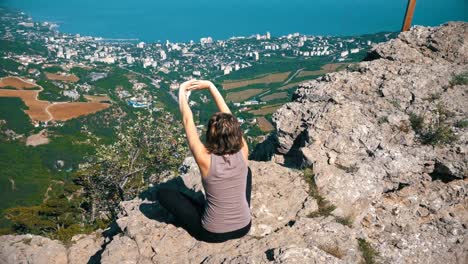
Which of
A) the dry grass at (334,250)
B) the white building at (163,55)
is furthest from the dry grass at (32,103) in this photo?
the dry grass at (334,250)

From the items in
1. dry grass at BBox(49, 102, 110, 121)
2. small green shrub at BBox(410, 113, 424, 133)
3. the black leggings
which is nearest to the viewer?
the black leggings

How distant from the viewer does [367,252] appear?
19.0ft

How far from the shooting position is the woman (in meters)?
5.38

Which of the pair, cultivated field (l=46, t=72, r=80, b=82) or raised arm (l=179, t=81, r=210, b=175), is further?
cultivated field (l=46, t=72, r=80, b=82)

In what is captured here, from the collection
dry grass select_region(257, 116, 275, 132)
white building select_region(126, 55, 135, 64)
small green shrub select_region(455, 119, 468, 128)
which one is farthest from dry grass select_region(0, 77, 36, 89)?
small green shrub select_region(455, 119, 468, 128)

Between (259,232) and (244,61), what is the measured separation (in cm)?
16328

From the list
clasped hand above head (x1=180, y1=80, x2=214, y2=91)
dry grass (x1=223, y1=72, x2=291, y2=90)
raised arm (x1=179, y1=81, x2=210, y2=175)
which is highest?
clasped hand above head (x1=180, y1=80, x2=214, y2=91)

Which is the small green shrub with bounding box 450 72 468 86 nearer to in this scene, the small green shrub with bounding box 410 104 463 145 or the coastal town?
the small green shrub with bounding box 410 104 463 145

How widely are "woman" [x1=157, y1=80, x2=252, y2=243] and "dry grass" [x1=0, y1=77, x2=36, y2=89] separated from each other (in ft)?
400

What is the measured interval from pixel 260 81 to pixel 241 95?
57.4 ft

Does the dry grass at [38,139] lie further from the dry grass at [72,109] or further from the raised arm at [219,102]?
the raised arm at [219,102]

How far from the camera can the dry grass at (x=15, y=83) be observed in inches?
4343

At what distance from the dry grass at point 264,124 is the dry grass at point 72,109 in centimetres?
4201

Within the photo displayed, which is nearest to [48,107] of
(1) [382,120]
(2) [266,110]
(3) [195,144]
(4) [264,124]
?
(4) [264,124]
